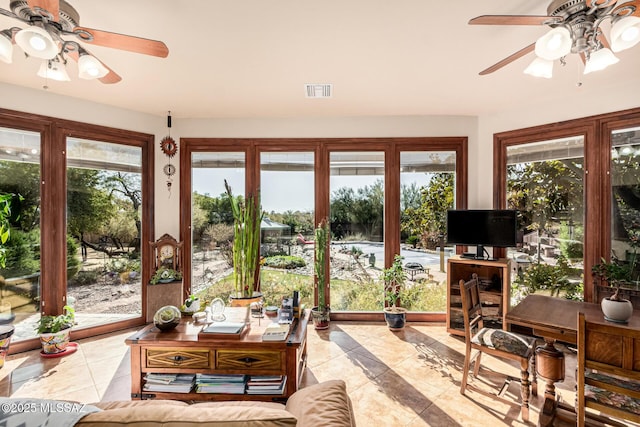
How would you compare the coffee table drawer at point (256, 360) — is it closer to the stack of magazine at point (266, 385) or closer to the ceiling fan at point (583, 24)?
the stack of magazine at point (266, 385)

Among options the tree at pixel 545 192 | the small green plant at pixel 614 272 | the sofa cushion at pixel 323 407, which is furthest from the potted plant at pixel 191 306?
the small green plant at pixel 614 272

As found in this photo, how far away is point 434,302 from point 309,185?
7.27 ft

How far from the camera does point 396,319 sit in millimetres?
3600

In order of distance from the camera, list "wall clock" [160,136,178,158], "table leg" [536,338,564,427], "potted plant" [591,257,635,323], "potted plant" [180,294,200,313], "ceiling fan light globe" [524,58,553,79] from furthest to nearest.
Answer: "wall clock" [160,136,178,158], "potted plant" [591,257,635,323], "potted plant" [180,294,200,313], "table leg" [536,338,564,427], "ceiling fan light globe" [524,58,553,79]

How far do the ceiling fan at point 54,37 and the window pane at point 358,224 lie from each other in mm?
2596

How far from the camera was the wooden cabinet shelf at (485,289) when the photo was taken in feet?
10.7

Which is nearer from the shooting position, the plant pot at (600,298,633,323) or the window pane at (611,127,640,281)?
the plant pot at (600,298,633,323)

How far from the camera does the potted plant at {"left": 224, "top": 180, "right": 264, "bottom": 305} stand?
3754 mm

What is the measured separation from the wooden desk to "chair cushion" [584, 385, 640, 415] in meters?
0.26

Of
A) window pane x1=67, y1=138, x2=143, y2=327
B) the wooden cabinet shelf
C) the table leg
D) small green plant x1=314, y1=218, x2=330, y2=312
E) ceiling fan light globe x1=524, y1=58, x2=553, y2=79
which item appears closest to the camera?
ceiling fan light globe x1=524, y1=58, x2=553, y2=79

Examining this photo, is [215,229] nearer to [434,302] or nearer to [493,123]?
[434,302]

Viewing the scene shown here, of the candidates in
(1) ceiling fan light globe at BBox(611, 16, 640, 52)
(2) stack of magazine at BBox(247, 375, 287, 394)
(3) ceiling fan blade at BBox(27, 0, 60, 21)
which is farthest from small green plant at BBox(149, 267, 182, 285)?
(1) ceiling fan light globe at BBox(611, 16, 640, 52)

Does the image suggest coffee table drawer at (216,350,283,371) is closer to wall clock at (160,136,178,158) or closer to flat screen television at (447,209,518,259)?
flat screen television at (447,209,518,259)

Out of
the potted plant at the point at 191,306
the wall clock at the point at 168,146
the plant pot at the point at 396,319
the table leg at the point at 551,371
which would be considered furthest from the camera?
the wall clock at the point at 168,146
